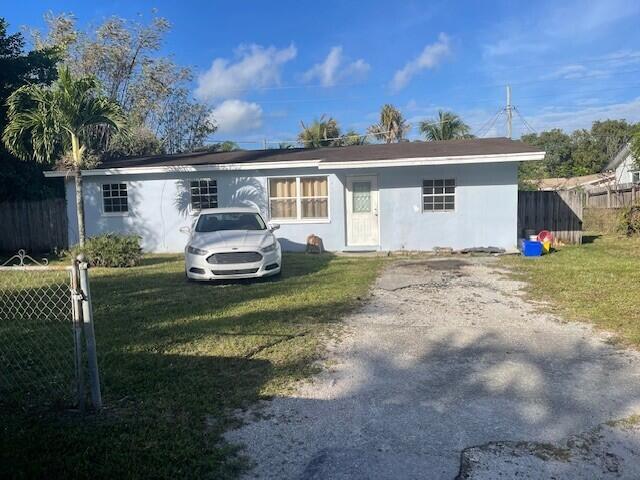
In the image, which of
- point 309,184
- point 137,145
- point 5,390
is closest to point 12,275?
point 5,390

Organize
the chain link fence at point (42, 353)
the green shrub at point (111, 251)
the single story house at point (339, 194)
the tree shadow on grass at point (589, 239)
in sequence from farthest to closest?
the tree shadow on grass at point (589, 239)
the single story house at point (339, 194)
the green shrub at point (111, 251)
the chain link fence at point (42, 353)

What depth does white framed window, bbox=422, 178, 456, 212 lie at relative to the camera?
14586 millimetres

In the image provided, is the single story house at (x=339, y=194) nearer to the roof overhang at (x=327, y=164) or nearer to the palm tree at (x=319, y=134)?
the roof overhang at (x=327, y=164)

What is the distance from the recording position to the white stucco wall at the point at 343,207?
1433cm

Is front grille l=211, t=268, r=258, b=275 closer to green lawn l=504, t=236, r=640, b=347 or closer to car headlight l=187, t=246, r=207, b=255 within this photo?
car headlight l=187, t=246, r=207, b=255

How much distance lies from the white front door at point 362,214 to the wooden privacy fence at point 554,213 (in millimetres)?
4852

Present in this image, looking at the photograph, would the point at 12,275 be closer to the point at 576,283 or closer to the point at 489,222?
the point at 576,283

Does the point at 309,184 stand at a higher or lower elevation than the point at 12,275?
higher

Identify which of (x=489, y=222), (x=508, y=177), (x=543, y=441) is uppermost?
(x=508, y=177)

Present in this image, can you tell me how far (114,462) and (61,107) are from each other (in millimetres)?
11694

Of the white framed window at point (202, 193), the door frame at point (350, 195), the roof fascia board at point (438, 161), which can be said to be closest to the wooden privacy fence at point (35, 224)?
the white framed window at point (202, 193)

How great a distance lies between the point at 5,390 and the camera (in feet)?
14.4

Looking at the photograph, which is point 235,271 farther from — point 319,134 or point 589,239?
point 319,134

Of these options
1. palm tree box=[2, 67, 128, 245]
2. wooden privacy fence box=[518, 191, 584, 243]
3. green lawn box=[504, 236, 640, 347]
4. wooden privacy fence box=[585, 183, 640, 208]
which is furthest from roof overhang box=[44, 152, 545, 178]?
wooden privacy fence box=[585, 183, 640, 208]
